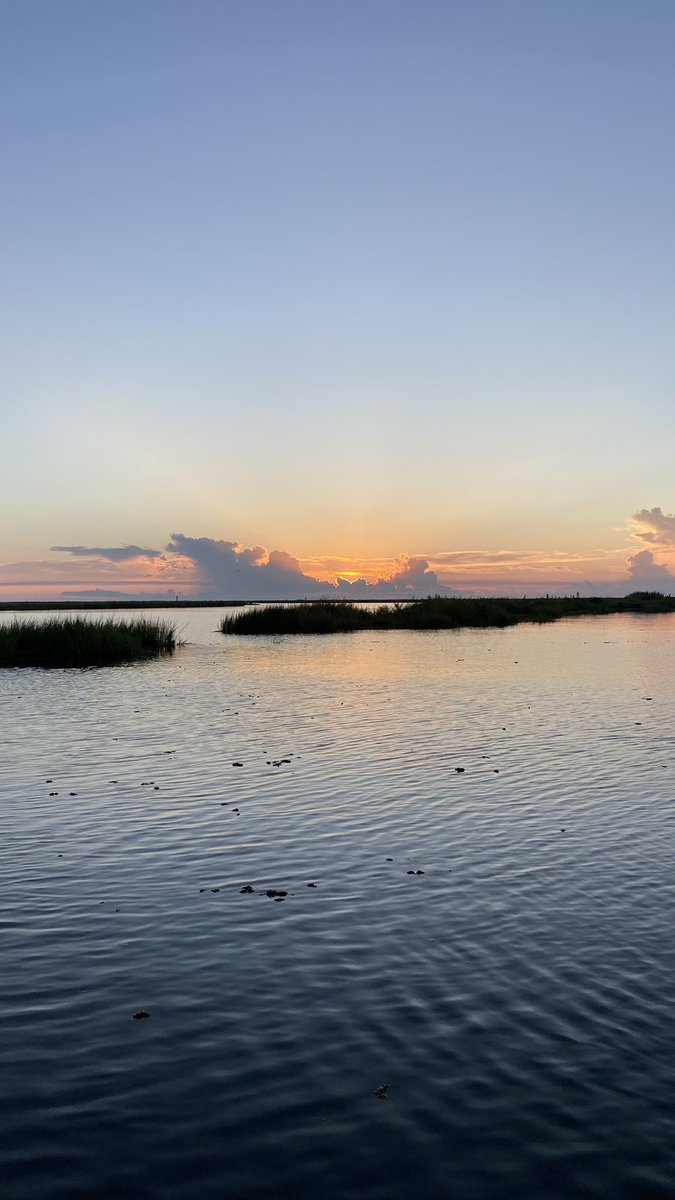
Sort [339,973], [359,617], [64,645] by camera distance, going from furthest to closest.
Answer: [359,617] → [64,645] → [339,973]

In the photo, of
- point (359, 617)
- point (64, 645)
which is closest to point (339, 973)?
point (64, 645)

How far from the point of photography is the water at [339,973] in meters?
6.64

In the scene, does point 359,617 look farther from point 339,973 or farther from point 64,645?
point 339,973

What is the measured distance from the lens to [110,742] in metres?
26.3

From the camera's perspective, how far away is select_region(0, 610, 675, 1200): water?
664cm

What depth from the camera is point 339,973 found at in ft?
32.5

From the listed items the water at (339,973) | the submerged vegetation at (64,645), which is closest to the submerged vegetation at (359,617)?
the submerged vegetation at (64,645)

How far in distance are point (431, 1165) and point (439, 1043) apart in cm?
176

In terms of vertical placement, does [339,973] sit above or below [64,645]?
below

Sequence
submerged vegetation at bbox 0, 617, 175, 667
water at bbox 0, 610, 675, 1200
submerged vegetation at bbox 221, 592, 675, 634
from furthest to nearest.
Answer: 1. submerged vegetation at bbox 221, 592, 675, 634
2. submerged vegetation at bbox 0, 617, 175, 667
3. water at bbox 0, 610, 675, 1200

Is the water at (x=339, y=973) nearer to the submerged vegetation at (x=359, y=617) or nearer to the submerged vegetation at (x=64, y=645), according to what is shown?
the submerged vegetation at (x=64, y=645)

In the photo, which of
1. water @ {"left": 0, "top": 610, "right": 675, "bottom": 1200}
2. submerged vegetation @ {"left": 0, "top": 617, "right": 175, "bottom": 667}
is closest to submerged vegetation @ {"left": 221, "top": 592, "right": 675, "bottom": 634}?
submerged vegetation @ {"left": 0, "top": 617, "right": 175, "bottom": 667}

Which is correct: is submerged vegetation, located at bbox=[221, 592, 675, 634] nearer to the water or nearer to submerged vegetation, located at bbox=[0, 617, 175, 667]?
submerged vegetation, located at bbox=[0, 617, 175, 667]

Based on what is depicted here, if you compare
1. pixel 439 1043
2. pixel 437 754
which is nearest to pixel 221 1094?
pixel 439 1043
